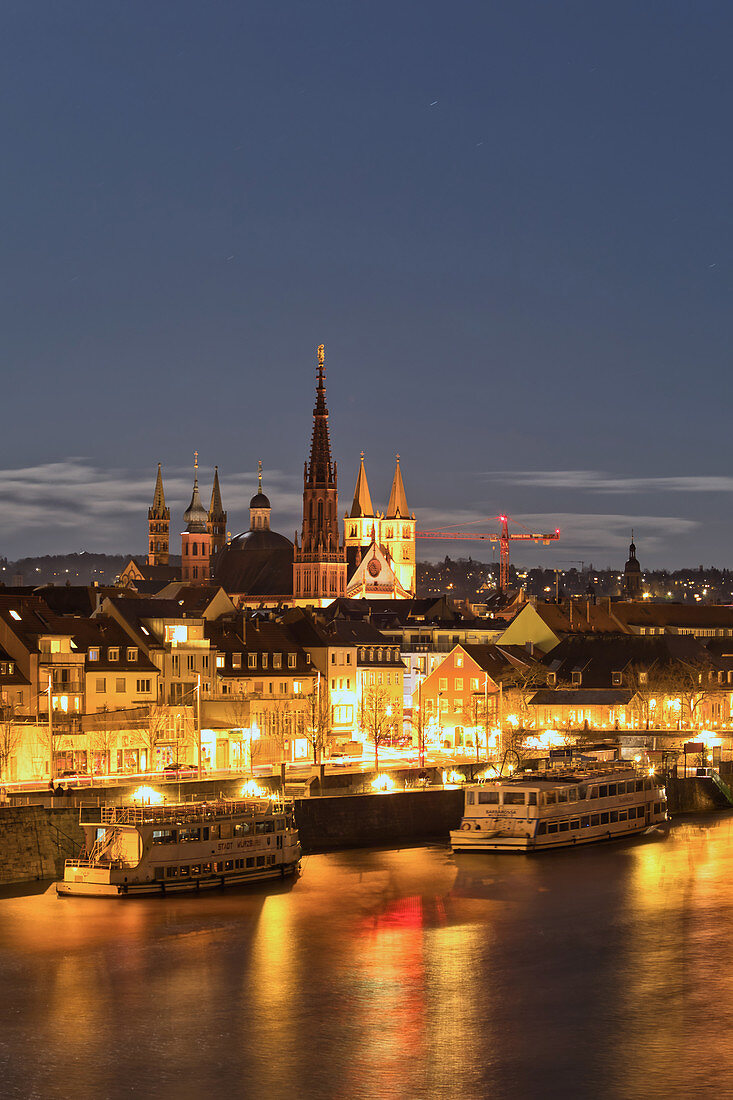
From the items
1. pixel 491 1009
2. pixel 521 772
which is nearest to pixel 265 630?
pixel 521 772

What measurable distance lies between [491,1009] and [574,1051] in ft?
15.5

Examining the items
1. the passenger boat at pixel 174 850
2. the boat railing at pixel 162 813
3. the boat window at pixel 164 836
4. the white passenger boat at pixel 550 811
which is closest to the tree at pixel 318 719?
the white passenger boat at pixel 550 811

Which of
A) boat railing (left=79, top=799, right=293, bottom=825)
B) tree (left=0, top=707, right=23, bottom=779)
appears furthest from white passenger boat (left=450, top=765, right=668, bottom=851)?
tree (left=0, top=707, right=23, bottom=779)

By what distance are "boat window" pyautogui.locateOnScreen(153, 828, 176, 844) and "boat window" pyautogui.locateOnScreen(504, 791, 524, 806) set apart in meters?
20.2

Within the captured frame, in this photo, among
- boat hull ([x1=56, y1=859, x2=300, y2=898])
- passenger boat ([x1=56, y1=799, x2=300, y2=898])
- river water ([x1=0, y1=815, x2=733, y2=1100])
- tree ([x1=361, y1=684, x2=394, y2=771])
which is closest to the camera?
river water ([x1=0, y1=815, x2=733, y2=1100])

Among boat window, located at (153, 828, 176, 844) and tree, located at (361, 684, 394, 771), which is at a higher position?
tree, located at (361, 684, 394, 771)

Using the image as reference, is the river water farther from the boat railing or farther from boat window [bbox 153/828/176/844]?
the boat railing

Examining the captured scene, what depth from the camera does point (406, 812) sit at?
9212cm

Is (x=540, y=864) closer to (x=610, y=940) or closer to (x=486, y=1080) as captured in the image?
(x=610, y=940)

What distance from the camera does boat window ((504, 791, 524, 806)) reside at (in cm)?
8944

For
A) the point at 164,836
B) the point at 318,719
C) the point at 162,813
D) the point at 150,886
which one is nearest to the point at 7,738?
the point at 162,813

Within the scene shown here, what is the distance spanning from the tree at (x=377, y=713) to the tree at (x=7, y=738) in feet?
99.7

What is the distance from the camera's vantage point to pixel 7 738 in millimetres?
88625

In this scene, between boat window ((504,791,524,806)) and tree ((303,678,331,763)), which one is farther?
tree ((303,678,331,763))
